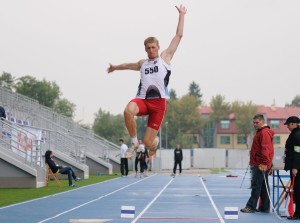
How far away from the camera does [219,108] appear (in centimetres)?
12600

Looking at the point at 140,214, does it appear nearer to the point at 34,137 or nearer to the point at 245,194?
the point at 245,194

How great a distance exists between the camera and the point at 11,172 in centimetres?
2562

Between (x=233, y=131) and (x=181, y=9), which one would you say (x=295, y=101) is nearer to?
(x=233, y=131)

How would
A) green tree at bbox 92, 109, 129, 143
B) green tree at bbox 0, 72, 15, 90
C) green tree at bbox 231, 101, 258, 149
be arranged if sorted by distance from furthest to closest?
green tree at bbox 231, 101, 258, 149
green tree at bbox 92, 109, 129, 143
green tree at bbox 0, 72, 15, 90

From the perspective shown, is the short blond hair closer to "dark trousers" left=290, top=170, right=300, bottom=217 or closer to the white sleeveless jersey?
the white sleeveless jersey

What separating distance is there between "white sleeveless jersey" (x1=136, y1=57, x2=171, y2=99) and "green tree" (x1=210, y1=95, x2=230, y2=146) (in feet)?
379

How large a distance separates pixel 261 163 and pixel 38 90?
82.3m

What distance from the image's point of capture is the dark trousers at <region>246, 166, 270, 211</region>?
16.0 meters

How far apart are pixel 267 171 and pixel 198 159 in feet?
176

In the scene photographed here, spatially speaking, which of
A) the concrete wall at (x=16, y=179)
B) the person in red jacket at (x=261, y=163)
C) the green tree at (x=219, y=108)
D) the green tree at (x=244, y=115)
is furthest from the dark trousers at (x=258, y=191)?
the green tree at (x=219, y=108)

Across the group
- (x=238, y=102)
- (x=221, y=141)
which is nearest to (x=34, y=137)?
(x=238, y=102)

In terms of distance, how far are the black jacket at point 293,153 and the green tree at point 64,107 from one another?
87.2m

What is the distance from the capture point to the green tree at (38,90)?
96.2 meters

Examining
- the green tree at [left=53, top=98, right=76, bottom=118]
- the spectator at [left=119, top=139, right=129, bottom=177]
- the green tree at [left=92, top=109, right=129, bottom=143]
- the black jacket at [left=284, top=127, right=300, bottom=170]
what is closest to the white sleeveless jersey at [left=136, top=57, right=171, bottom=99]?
the black jacket at [left=284, top=127, right=300, bottom=170]
